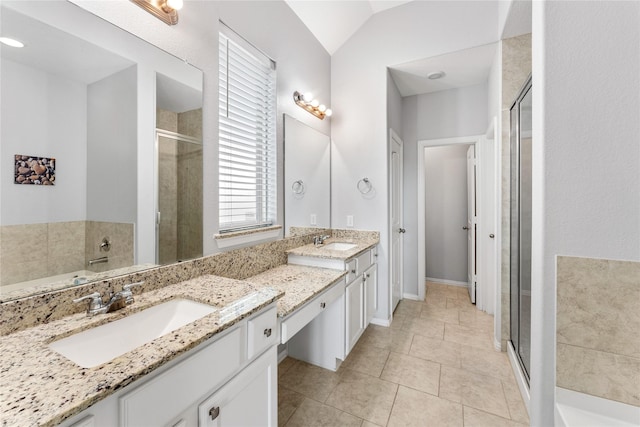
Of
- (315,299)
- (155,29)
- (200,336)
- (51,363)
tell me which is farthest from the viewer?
(315,299)

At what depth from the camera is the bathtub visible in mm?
1041

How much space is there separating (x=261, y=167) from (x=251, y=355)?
1.44m

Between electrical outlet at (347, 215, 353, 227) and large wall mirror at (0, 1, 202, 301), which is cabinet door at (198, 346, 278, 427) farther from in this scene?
electrical outlet at (347, 215, 353, 227)

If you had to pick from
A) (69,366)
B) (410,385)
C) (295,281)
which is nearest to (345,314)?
(295,281)

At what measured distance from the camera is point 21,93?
947 millimetres

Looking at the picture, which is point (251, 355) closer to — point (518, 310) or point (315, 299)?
point (315, 299)

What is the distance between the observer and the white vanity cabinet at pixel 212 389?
0.70m

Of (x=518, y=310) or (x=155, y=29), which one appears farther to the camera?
(x=518, y=310)

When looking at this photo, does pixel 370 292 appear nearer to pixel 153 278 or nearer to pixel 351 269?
pixel 351 269

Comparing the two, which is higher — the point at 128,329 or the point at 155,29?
the point at 155,29

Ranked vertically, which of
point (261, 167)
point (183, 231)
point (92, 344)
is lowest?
point (92, 344)

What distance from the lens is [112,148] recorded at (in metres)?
1.20

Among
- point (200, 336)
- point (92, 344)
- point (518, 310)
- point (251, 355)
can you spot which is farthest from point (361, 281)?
point (92, 344)

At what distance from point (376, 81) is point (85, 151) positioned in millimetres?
2633
